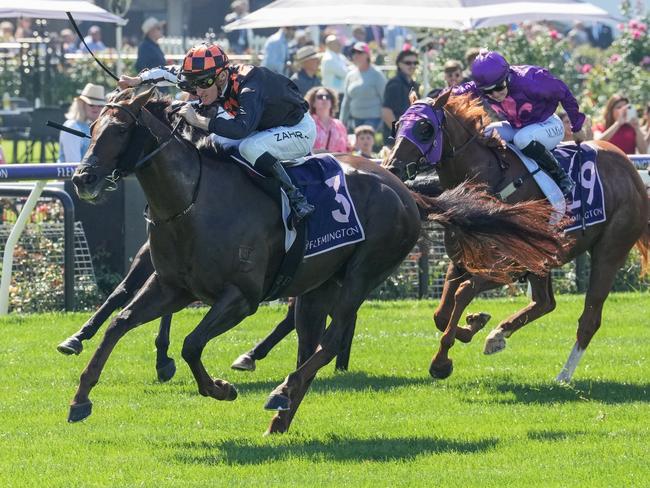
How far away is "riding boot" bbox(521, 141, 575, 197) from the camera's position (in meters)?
9.40

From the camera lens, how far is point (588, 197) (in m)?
9.67

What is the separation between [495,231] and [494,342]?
51.7 inches

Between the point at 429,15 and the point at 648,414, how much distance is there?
741 cm

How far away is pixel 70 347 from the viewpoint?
848 cm

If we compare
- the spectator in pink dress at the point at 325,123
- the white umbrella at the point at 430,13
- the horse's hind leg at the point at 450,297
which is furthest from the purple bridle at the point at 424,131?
the white umbrella at the point at 430,13

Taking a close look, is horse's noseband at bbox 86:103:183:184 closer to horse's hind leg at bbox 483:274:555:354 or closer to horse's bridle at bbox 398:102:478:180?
horse's bridle at bbox 398:102:478:180

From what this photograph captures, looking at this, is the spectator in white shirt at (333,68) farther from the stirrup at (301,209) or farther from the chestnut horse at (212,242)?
the stirrup at (301,209)

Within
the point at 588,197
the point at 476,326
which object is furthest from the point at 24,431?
the point at 588,197

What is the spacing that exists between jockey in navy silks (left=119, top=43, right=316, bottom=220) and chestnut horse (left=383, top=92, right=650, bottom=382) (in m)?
1.06

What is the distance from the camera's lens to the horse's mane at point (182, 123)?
293 inches

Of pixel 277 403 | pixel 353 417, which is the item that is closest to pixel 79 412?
pixel 277 403

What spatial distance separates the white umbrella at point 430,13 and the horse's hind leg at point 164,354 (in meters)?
6.21

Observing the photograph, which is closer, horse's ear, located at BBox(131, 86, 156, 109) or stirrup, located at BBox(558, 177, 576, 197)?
horse's ear, located at BBox(131, 86, 156, 109)

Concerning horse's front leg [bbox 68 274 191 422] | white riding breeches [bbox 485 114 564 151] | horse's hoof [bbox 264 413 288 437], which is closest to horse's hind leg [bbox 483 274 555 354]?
white riding breeches [bbox 485 114 564 151]
